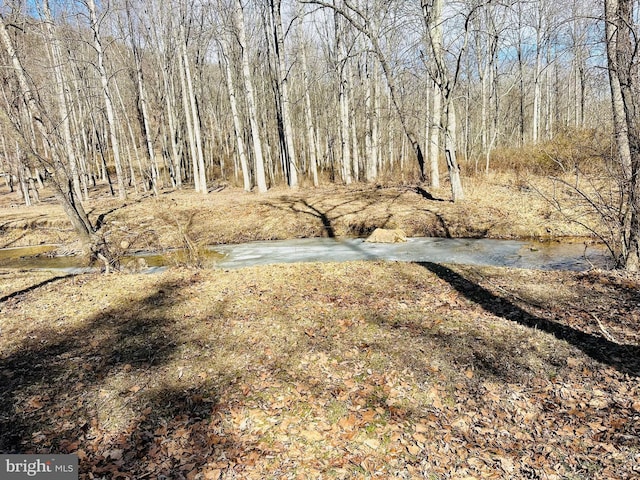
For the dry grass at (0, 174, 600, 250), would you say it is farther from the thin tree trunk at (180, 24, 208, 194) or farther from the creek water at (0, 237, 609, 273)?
the thin tree trunk at (180, 24, 208, 194)

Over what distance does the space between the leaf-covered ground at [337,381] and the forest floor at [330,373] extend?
0.07ft

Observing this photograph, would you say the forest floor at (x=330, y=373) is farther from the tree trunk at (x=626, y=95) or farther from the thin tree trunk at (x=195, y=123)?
the thin tree trunk at (x=195, y=123)

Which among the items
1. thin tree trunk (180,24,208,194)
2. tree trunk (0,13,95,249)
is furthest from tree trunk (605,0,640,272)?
thin tree trunk (180,24,208,194)

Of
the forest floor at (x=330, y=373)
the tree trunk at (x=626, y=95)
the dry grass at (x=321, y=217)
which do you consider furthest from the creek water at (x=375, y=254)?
the tree trunk at (x=626, y=95)

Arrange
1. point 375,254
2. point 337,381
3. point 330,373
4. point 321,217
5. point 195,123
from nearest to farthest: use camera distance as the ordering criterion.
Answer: point 337,381 < point 330,373 < point 375,254 < point 321,217 < point 195,123

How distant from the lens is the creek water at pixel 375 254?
932 cm

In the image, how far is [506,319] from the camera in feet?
17.7

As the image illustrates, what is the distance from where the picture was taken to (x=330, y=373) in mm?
4355

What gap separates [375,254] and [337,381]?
6.70 m

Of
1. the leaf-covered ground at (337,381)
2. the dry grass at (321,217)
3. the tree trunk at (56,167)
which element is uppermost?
the tree trunk at (56,167)

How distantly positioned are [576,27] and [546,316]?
18.0 m

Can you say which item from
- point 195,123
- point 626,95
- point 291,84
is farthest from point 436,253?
point 291,84

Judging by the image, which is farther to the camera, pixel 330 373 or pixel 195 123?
pixel 195 123

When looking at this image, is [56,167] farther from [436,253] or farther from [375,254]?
[436,253]
